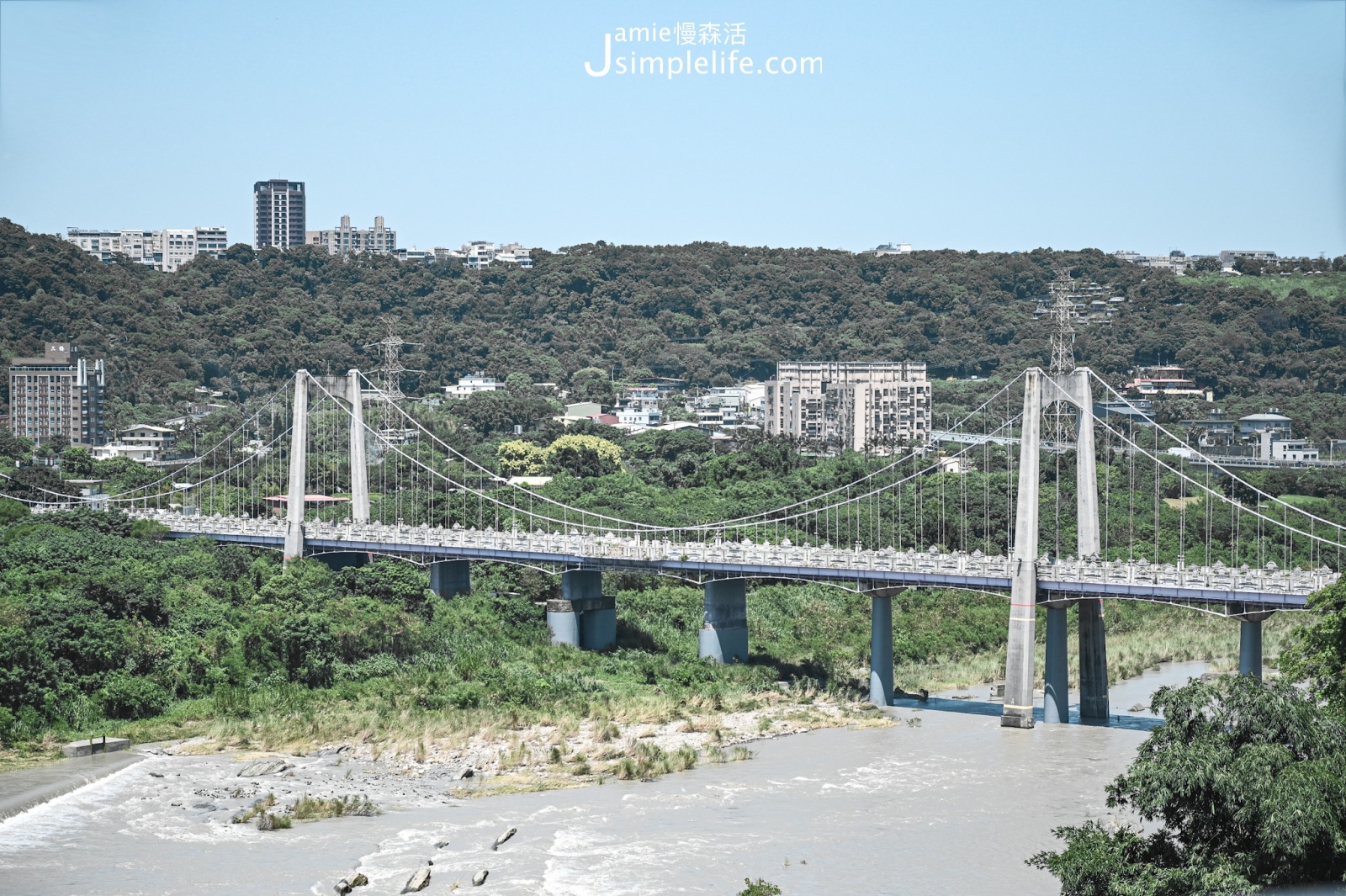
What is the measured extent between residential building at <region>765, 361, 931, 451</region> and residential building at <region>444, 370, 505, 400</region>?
893 inches

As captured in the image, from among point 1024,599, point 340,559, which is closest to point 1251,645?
point 1024,599

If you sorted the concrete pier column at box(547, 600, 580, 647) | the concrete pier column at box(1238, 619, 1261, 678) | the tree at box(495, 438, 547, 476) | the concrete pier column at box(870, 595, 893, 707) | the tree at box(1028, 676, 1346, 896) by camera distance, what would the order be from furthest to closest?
the tree at box(495, 438, 547, 476) → the concrete pier column at box(547, 600, 580, 647) → the concrete pier column at box(870, 595, 893, 707) → the concrete pier column at box(1238, 619, 1261, 678) → the tree at box(1028, 676, 1346, 896)

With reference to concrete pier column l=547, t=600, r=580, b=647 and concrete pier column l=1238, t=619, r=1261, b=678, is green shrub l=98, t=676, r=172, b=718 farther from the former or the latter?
concrete pier column l=1238, t=619, r=1261, b=678

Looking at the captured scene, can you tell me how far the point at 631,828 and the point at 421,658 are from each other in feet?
55.2

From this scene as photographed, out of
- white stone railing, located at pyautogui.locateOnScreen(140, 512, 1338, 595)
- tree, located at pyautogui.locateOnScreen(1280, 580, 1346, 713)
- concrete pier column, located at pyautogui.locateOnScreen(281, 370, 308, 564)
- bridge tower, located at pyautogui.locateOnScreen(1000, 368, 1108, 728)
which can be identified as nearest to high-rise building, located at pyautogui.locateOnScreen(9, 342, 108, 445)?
white stone railing, located at pyautogui.locateOnScreen(140, 512, 1338, 595)

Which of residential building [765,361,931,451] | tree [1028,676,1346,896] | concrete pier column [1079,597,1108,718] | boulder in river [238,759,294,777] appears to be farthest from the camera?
→ residential building [765,361,931,451]

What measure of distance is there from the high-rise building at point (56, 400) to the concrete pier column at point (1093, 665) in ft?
247

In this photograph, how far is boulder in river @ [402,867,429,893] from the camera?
2720 cm

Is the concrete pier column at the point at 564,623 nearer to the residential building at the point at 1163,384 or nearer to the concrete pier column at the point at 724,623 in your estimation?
the concrete pier column at the point at 724,623

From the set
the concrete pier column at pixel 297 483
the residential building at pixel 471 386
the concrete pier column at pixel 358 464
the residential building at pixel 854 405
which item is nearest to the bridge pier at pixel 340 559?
the concrete pier column at pixel 297 483

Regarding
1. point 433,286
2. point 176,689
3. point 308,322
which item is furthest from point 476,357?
point 176,689

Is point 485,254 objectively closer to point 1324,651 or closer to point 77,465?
point 77,465

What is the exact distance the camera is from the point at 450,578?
180ft

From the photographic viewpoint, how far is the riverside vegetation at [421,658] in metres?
Result: 38.9
